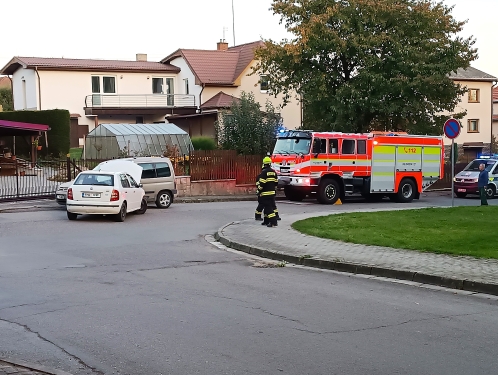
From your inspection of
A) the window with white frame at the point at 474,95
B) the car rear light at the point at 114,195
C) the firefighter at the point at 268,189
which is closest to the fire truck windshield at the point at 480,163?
the firefighter at the point at 268,189

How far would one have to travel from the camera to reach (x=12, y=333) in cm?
733

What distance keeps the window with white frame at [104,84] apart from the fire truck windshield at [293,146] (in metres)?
23.3

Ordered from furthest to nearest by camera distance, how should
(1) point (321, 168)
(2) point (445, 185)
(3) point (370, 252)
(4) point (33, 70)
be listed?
(4) point (33, 70)
(2) point (445, 185)
(1) point (321, 168)
(3) point (370, 252)

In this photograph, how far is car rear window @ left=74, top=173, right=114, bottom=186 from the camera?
63.9 ft

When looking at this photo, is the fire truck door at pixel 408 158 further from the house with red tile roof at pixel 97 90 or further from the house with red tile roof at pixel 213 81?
the house with red tile roof at pixel 97 90

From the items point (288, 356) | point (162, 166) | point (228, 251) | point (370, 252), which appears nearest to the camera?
point (288, 356)

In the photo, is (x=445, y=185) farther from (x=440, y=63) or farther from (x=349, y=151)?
(x=349, y=151)

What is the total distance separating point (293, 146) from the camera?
90.0 feet

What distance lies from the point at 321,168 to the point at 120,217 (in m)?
10.2

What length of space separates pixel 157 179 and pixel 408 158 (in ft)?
38.6

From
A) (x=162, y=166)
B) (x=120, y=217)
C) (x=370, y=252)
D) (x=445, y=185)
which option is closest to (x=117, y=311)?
(x=370, y=252)

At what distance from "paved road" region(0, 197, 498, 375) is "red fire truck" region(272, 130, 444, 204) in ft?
45.4

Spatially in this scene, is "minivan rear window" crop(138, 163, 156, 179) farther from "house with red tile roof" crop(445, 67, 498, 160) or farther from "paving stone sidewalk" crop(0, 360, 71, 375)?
"house with red tile roof" crop(445, 67, 498, 160)

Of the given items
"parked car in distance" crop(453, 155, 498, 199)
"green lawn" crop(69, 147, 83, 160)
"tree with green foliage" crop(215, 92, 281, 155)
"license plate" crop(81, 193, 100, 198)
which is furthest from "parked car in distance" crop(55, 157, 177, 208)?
"parked car in distance" crop(453, 155, 498, 199)
